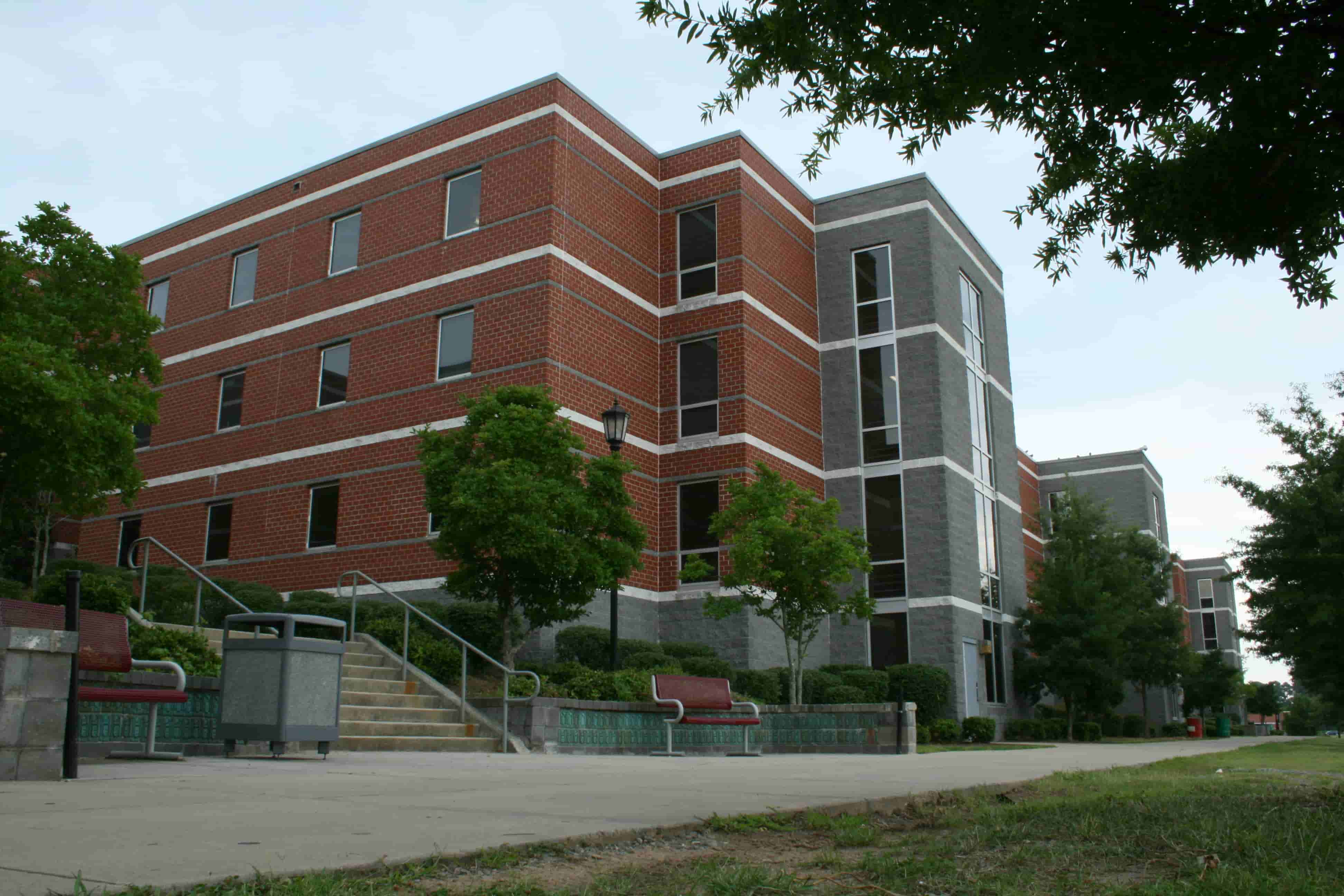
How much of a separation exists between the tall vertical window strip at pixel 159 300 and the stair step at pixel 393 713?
20531 millimetres

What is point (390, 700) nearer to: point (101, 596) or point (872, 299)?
point (101, 596)

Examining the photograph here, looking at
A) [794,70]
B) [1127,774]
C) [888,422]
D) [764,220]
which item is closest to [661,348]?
[764,220]

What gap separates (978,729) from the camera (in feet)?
80.4

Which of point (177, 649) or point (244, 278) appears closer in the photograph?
point (177, 649)

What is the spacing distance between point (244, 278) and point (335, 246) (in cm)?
352

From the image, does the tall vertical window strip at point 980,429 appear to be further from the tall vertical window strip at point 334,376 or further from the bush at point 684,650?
the tall vertical window strip at point 334,376

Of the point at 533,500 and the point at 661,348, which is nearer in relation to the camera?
the point at 533,500

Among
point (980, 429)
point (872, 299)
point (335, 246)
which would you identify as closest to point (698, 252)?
point (872, 299)

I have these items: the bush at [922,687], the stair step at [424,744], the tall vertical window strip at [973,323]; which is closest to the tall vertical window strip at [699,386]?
the bush at [922,687]

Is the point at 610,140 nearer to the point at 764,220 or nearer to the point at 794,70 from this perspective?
the point at 764,220

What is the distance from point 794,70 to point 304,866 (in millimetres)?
5109

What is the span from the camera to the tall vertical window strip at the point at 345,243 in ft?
89.0

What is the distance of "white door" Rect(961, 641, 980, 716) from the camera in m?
26.4

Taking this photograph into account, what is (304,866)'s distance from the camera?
350 centimetres
